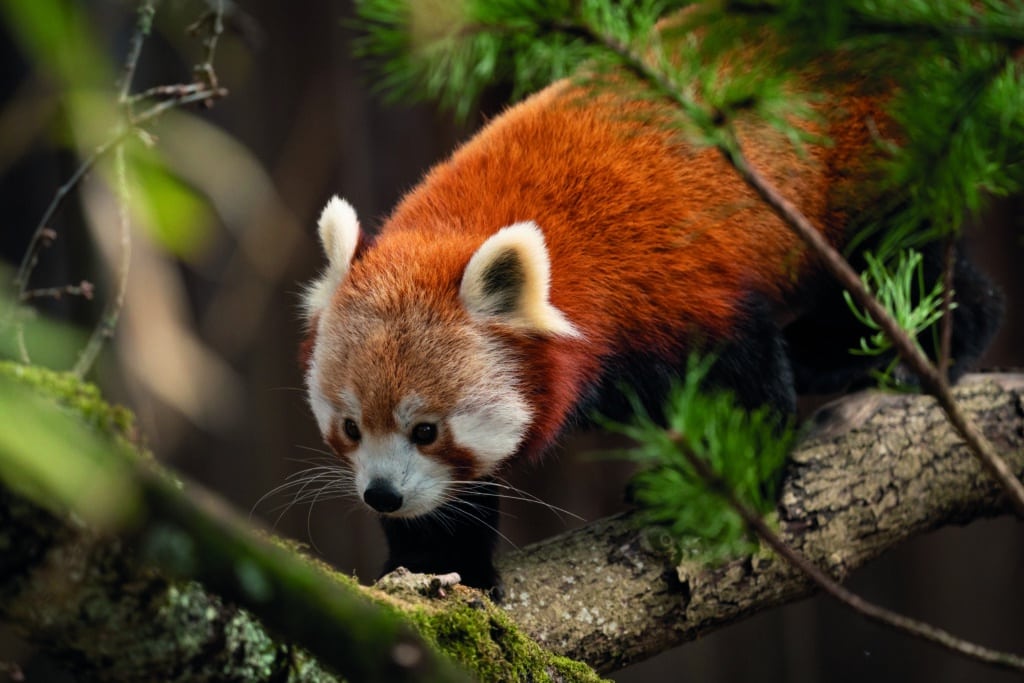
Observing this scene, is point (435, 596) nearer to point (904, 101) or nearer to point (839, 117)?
point (904, 101)

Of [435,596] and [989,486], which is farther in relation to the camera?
[989,486]

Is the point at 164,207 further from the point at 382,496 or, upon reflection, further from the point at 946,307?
the point at 382,496

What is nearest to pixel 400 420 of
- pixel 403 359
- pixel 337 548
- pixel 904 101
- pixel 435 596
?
pixel 403 359

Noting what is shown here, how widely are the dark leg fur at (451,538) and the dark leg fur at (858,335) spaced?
0.98m

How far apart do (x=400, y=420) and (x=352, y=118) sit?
1.62 m

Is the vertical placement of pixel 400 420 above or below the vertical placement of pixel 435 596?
above

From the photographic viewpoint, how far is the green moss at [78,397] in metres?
0.97

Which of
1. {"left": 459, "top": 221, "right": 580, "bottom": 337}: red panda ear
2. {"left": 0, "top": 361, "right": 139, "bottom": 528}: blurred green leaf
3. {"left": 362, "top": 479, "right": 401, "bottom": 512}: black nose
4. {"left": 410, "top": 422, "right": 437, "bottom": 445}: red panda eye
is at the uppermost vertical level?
{"left": 459, "top": 221, "right": 580, "bottom": 337}: red panda ear

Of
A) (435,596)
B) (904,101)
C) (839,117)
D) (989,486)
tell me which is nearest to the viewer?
(904,101)

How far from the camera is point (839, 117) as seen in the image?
2.09 m

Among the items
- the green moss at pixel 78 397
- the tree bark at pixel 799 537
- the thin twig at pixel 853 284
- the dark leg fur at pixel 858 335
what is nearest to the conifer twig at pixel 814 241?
the thin twig at pixel 853 284

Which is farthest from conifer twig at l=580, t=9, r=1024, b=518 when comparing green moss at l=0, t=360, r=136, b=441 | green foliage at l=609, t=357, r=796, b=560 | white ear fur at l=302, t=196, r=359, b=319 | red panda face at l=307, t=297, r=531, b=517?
white ear fur at l=302, t=196, r=359, b=319

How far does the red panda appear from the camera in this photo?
202cm

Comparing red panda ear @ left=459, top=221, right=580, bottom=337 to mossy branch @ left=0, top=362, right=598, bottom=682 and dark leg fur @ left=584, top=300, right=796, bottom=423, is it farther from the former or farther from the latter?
mossy branch @ left=0, top=362, right=598, bottom=682
